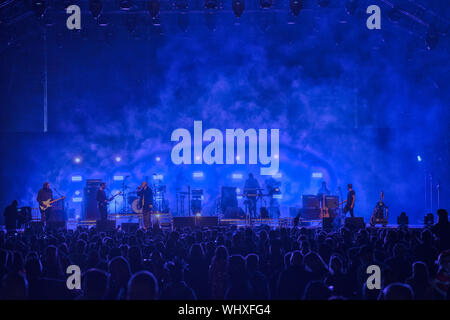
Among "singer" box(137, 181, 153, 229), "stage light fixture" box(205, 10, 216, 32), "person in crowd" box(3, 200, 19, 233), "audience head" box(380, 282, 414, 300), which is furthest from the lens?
"stage light fixture" box(205, 10, 216, 32)

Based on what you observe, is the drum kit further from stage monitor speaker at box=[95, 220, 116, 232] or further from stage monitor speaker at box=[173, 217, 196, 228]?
stage monitor speaker at box=[95, 220, 116, 232]

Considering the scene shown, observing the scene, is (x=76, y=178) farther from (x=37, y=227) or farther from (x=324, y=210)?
(x=324, y=210)

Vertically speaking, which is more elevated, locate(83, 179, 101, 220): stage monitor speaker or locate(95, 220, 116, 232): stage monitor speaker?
locate(83, 179, 101, 220): stage monitor speaker

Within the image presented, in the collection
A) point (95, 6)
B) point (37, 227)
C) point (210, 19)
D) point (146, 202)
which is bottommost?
point (37, 227)

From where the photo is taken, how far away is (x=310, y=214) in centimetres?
1590

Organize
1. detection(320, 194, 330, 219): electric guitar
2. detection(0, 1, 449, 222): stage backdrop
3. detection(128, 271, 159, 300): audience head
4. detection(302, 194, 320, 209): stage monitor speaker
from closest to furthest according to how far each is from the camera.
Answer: detection(128, 271, 159, 300): audience head, detection(320, 194, 330, 219): electric guitar, detection(302, 194, 320, 209): stage monitor speaker, detection(0, 1, 449, 222): stage backdrop

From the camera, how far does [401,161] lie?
19.8 meters

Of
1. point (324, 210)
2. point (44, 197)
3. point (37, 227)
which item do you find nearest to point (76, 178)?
point (44, 197)

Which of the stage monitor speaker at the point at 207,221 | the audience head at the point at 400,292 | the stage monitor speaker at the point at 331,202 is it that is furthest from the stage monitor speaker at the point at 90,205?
the audience head at the point at 400,292

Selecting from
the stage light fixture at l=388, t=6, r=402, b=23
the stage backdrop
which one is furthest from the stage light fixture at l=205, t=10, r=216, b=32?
the stage light fixture at l=388, t=6, r=402, b=23

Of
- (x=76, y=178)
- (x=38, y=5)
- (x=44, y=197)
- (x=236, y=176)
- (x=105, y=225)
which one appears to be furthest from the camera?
(x=236, y=176)

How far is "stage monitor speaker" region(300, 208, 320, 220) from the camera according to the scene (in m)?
15.9

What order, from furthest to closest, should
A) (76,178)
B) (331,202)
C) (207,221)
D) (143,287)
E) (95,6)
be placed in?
(76,178) → (331,202) → (95,6) → (207,221) → (143,287)
